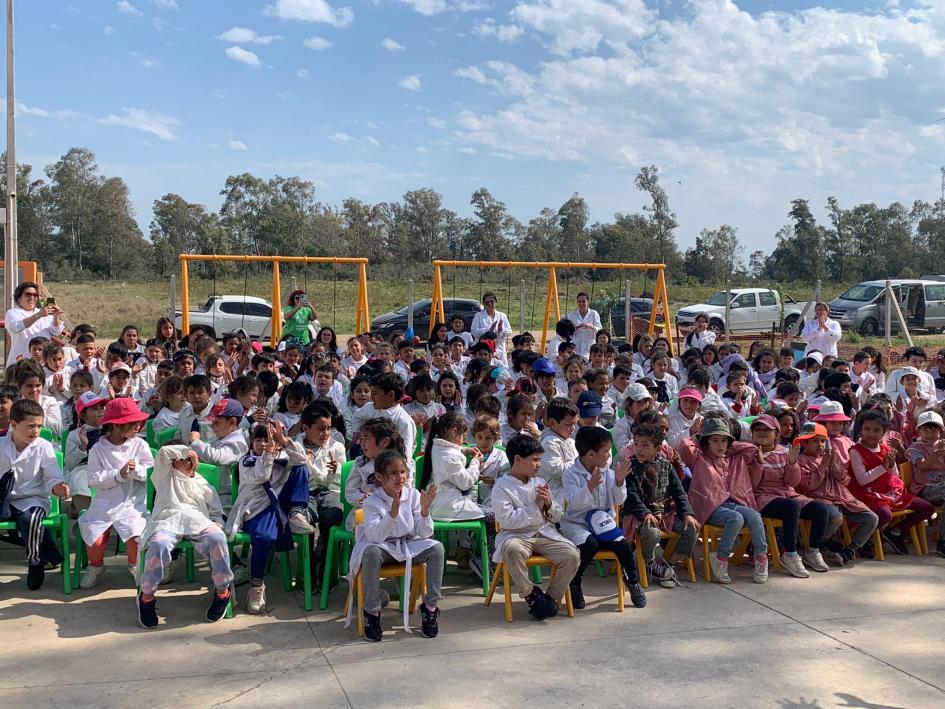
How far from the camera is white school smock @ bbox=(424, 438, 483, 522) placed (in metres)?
5.48

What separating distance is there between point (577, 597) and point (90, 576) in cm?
281

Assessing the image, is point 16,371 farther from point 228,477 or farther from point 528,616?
point 528,616

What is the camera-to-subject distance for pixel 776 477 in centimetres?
627

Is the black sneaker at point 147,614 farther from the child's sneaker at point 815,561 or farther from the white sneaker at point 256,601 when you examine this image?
the child's sneaker at point 815,561

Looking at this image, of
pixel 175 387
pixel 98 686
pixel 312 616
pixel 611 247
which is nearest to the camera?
pixel 98 686

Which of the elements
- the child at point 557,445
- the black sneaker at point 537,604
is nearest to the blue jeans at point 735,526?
the child at point 557,445

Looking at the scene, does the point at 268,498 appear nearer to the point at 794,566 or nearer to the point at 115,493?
the point at 115,493

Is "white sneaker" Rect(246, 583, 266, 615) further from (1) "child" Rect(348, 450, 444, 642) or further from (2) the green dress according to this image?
(2) the green dress

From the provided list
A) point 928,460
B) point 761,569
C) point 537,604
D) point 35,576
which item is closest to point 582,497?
point 537,604

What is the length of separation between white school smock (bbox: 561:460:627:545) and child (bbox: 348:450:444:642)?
0.88 meters

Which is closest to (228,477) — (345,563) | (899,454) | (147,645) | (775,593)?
(345,563)

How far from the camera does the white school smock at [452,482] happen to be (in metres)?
5.48

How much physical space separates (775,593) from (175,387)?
4.33 meters

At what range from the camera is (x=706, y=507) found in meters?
5.94
